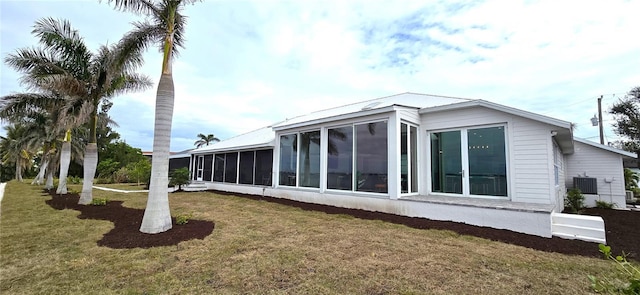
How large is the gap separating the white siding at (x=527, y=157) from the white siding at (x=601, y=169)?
6585mm

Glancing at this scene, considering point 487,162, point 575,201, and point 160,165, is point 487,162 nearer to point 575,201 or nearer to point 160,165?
point 575,201

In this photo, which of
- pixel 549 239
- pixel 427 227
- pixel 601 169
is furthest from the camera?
pixel 601 169

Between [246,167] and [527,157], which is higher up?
[527,157]

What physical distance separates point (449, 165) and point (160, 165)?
739 cm

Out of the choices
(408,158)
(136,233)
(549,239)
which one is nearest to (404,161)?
(408,158)

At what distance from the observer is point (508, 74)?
11.6m

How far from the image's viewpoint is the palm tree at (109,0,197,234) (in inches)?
223

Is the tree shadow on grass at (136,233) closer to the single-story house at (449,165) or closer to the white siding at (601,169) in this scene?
the single-story house at (449,165)

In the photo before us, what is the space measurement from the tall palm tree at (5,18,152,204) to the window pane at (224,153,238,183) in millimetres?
6053

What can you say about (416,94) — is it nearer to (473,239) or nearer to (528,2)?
(528,2)

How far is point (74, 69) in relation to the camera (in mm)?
9617

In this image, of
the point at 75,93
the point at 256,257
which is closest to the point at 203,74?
the point at 75,93

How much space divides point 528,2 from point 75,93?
14.2m

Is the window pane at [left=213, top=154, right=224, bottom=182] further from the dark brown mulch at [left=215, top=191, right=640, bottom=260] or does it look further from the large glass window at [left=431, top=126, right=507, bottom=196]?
the large glass window at [left=431, top=126, right=507, bottom=196]
